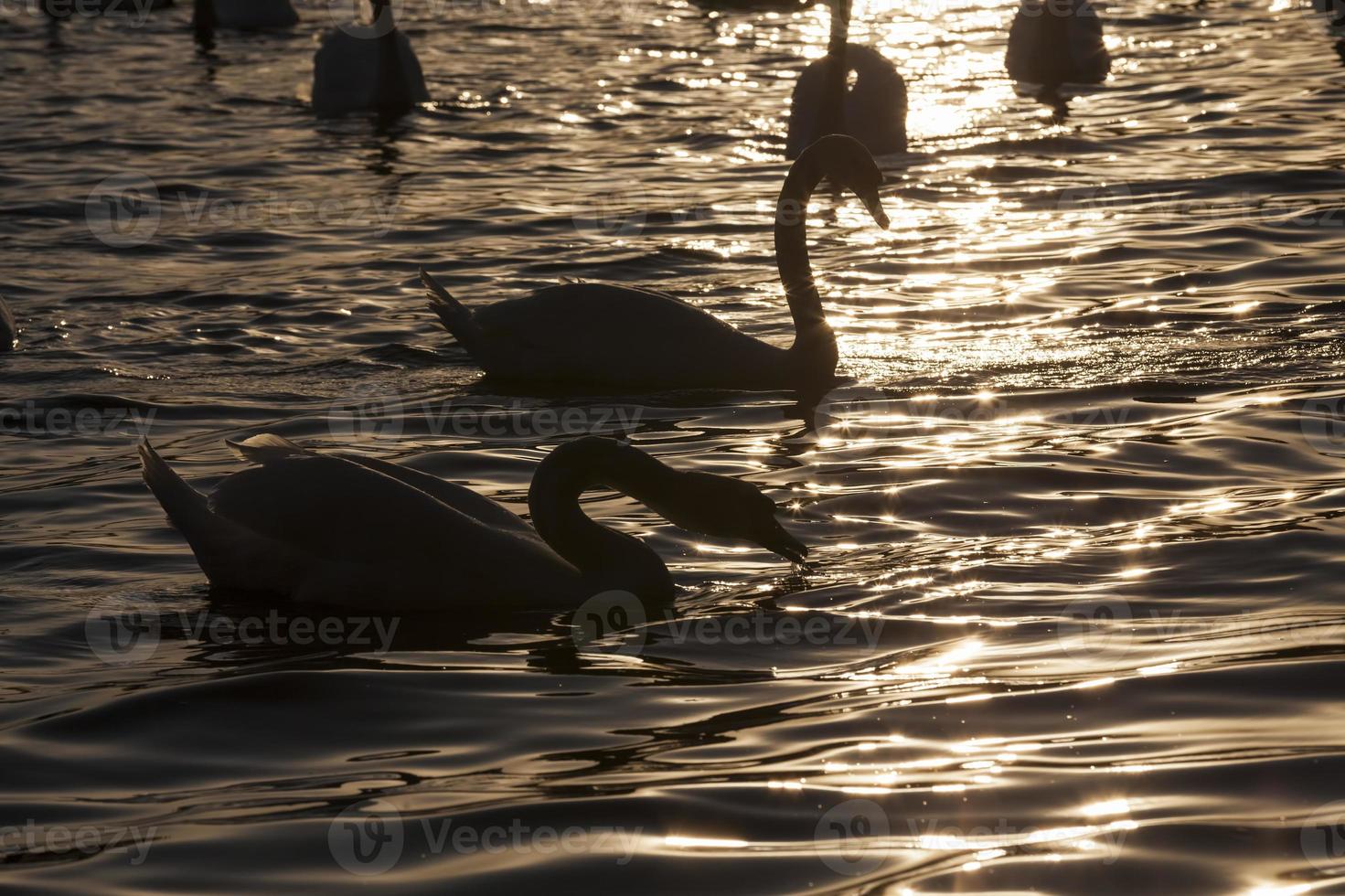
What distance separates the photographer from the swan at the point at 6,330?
10312 mm

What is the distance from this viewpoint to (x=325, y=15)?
2595 cm

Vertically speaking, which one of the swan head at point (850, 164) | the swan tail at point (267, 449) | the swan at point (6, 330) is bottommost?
the swan at point (6, 330)

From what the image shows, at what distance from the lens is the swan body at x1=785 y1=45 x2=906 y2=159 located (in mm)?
15266

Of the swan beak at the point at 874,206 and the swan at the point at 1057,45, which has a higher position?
the swan at the point at 1057,45

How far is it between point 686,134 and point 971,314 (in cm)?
658

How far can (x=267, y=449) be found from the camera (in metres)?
6.80

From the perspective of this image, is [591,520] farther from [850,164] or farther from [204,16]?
[204,16]

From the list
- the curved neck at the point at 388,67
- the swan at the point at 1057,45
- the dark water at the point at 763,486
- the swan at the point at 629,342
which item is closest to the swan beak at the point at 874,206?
the swan at the point at 629,342

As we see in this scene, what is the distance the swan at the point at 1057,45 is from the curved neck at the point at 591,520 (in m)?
13.0

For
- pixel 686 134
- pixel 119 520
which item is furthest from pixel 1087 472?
pixel 686 134

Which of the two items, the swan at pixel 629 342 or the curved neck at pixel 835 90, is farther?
the curved neck at pixel 835 90

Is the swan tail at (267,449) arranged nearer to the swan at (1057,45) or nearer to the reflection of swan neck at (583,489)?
the reflection of swan neck at (583,489)

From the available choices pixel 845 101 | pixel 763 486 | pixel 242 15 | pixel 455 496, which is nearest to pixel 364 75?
pixel 845 101

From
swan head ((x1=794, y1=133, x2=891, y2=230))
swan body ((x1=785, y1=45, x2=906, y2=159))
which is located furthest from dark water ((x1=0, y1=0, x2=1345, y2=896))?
swan head ((x1=794, y1=133, x2=891, y2=230))
